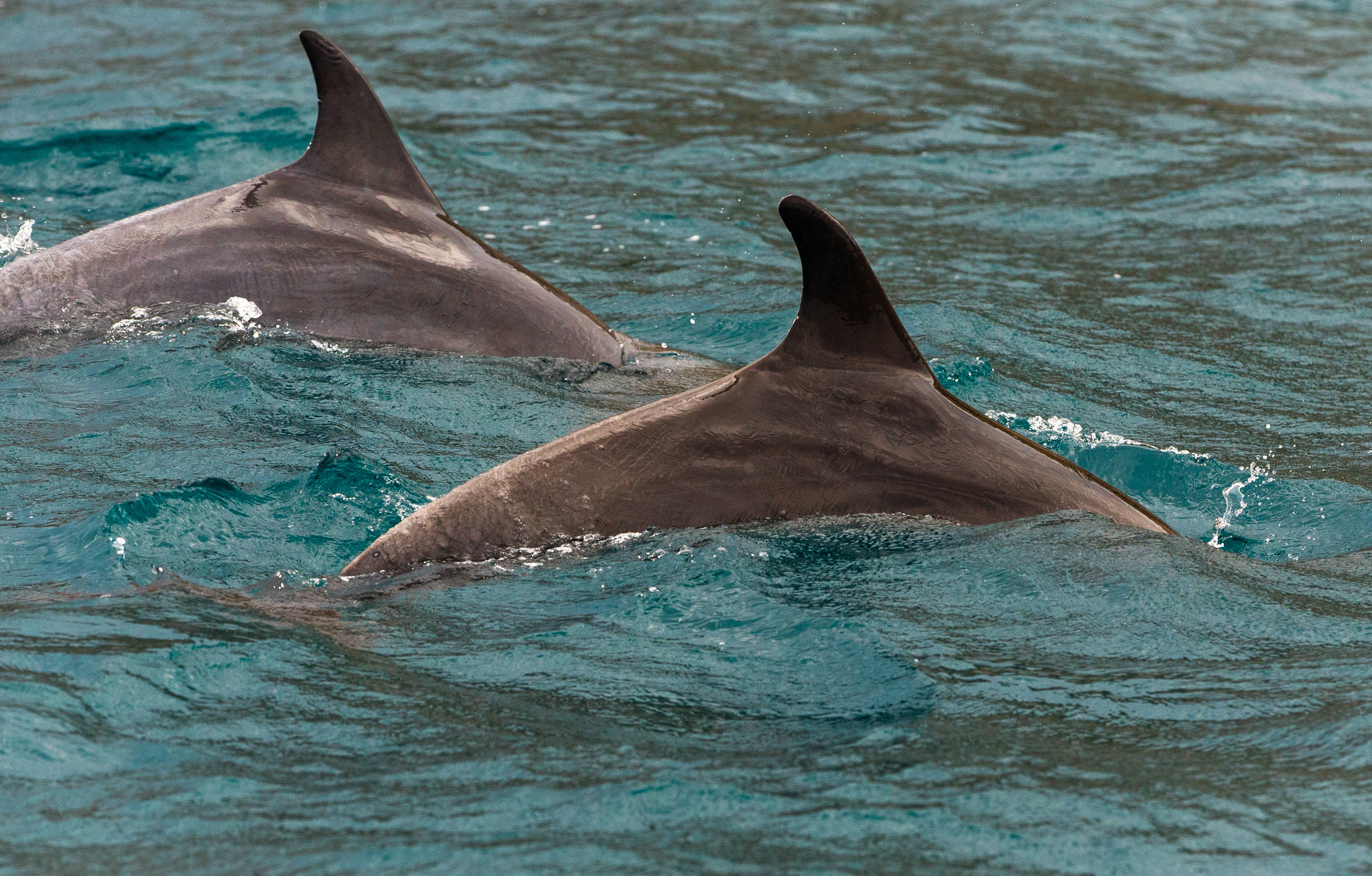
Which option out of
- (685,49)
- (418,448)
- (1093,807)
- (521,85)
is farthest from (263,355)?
(685,49)

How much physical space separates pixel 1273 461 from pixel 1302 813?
14.8ft

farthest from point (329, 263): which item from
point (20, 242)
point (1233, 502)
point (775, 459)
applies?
point (1233, 502)

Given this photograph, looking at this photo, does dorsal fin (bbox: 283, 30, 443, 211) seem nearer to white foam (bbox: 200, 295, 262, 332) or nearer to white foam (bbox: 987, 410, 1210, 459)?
white foam (bbox: 200, 295, 262, 332)

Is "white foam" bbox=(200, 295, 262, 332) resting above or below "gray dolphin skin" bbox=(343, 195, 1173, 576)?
below

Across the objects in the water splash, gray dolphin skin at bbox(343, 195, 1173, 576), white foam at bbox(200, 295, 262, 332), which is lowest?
the water splash

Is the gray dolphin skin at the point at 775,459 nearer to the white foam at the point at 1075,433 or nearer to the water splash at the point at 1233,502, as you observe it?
the water splash at the point at 1233,502

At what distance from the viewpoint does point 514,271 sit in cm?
951

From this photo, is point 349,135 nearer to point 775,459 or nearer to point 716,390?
point 716,390

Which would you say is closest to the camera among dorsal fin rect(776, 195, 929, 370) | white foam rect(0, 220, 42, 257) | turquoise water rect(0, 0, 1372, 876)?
turquoise water rect(0, 0, 1372, 876)

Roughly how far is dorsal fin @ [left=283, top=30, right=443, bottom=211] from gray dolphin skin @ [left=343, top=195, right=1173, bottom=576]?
403 cm

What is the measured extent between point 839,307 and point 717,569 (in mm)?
1132

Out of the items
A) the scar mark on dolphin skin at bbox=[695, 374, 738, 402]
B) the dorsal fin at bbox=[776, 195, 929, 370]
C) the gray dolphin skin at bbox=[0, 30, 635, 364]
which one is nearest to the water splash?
the dorsal fin at bbox=[776, 195, 929, 370]

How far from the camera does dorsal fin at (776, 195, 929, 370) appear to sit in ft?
18.2

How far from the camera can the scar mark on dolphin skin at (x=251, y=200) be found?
30.1 ft
